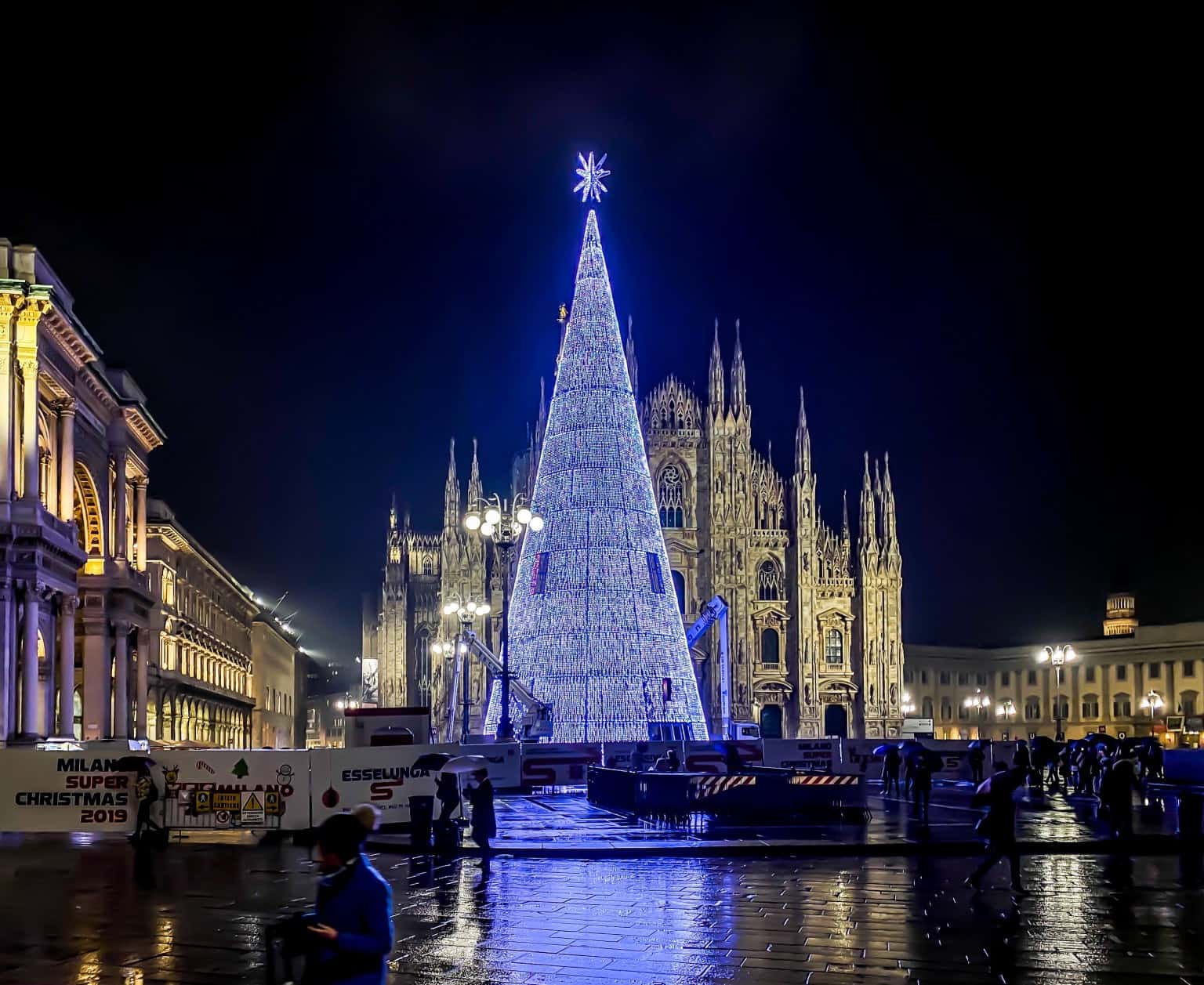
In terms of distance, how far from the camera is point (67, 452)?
39156 millimetres

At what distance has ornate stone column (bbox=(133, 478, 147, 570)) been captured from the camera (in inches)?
1929

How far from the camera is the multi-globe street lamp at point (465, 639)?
43781mm

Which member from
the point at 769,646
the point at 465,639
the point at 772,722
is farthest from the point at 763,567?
the point at 465,639

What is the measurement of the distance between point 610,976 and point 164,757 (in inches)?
601

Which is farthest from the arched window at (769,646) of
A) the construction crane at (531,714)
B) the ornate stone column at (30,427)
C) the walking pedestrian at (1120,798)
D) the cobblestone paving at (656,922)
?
the cobblestone paving at (656,922)

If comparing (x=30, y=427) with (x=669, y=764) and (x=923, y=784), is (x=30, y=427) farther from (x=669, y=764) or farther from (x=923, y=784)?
(x=923, y=784)

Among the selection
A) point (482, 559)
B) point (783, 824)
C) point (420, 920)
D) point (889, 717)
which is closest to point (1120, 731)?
point (889, 717)

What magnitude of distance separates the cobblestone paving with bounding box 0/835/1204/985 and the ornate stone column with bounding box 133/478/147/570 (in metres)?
31.7

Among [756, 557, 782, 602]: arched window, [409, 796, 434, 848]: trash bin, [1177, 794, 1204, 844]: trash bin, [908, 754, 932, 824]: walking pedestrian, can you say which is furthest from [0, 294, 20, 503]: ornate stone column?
[756, 557, 782, 602]: arched window

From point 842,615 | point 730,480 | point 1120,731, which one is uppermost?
point 730,480

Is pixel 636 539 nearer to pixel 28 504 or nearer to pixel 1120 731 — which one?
pixel 28 504

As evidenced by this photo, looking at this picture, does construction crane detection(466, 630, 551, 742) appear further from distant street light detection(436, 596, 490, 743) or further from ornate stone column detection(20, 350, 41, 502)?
ornate stone column detection(20, 350, 41, 502)

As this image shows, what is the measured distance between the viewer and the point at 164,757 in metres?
23.2

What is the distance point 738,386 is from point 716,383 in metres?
1.28
